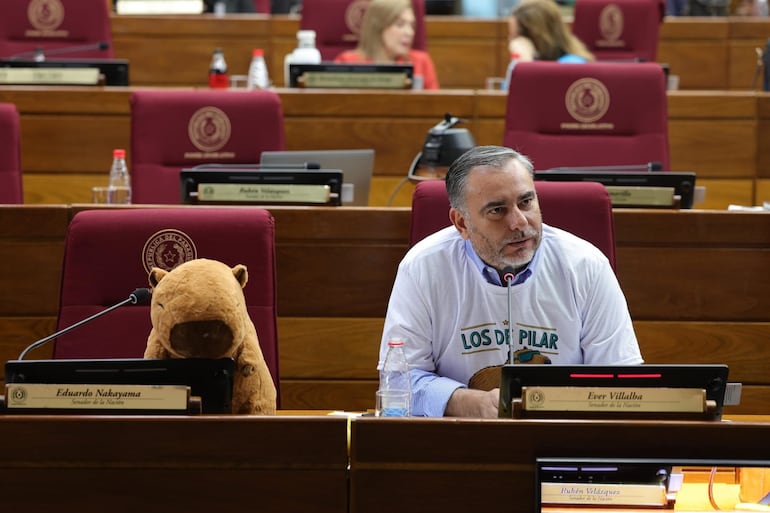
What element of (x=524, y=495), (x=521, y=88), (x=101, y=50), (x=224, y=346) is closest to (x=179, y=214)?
(x=224, y=346)

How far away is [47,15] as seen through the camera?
18.5 feet

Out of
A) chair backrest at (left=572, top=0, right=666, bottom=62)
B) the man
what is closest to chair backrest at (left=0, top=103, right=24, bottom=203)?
the man

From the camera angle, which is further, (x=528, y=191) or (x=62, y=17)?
(x=62, y=17)

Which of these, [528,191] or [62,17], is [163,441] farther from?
[62,17]

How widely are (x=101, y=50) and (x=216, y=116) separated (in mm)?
2310

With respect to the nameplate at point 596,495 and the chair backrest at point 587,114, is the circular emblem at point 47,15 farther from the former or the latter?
the nameplate at point 596,495

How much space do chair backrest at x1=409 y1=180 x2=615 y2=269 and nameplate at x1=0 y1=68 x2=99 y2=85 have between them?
2.43 meters

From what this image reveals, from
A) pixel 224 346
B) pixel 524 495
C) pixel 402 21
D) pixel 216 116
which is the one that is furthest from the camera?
pixel 402 21

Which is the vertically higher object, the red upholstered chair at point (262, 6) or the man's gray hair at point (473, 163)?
the red upholstered chair at point (262, 6)

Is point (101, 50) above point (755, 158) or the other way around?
above

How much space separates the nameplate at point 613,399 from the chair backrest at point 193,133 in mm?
2214

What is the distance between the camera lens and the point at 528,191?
226 cm

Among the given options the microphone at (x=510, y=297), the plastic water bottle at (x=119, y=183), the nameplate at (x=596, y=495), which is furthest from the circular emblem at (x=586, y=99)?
the nameplate at (x=596, y=495)

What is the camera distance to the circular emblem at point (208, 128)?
11.7ft
